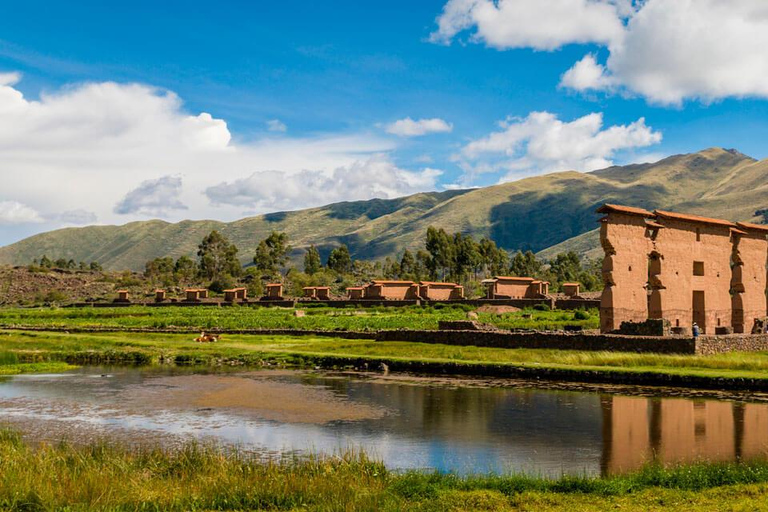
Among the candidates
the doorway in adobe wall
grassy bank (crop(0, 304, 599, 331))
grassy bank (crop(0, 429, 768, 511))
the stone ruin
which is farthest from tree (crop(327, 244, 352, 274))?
grassy bank (crop(0, 429, 768, 511))

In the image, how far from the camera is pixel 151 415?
27.7 metres

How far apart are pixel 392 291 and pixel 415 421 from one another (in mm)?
80332

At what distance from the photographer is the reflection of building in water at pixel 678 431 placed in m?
20.3

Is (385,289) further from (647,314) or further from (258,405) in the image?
(258,405)

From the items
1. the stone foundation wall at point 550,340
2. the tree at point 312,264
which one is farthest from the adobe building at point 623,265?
the tree at point 312,264

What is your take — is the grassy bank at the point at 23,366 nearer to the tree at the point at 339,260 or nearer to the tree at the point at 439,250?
the tree at the point at 439,250

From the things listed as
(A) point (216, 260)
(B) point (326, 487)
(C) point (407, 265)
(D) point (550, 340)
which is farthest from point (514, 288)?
(A) point (216, 260)

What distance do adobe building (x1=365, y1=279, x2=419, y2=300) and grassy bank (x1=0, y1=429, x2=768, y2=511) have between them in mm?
88478

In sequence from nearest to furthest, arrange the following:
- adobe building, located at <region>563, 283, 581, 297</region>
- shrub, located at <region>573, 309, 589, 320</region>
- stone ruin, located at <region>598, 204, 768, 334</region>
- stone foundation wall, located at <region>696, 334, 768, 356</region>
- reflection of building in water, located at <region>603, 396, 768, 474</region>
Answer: reflection of building in water, located at <region>603, 396, 768, 474</region> < stone foundation wall, located at <region>696, 334, 768, 356</region> < stone ruin, located at <region>598, 204, 768, 334</region> < shrub, located at <region>573, 309, 589, 320</region> < adobe building, located at <region>563, 283, 581, 297</region>

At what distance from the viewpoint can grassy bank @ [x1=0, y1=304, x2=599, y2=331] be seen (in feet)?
222

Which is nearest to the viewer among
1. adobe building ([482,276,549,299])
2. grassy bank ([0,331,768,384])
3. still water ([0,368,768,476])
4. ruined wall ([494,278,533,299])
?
still water ([0,368,768,476])

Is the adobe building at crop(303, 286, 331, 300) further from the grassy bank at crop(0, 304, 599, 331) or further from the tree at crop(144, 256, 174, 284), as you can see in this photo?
the tree at crop(144, 256, 174, 284)

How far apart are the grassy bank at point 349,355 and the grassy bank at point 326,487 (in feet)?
65.5

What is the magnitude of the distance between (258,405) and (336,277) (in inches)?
5475
